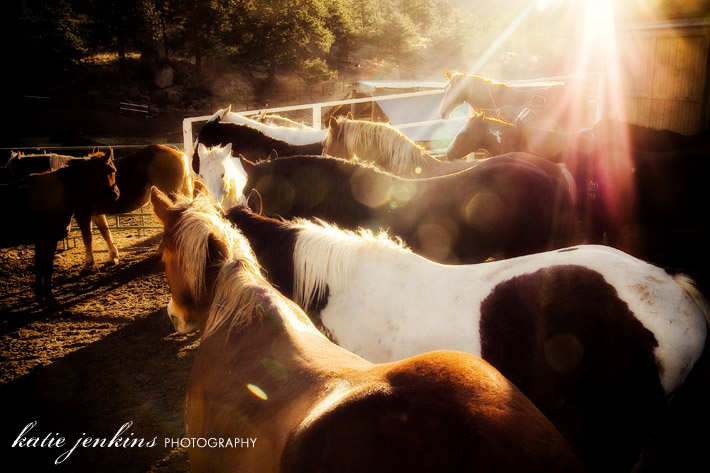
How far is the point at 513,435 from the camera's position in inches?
41.6

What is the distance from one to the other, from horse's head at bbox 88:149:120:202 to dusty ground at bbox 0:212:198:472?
1.22 m

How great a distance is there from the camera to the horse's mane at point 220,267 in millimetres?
1793

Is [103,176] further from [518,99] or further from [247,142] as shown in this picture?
[518,99]

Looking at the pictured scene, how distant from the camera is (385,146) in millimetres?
5453

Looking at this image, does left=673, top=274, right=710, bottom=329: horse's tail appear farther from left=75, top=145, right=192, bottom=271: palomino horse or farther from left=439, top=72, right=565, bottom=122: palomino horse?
left=75, top=145, right=192, bottom=271: palomino horse

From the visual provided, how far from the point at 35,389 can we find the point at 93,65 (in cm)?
3630

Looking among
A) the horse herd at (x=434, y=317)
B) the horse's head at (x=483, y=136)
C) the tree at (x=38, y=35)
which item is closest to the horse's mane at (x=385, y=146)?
the horse's head at (x=483, y=136)

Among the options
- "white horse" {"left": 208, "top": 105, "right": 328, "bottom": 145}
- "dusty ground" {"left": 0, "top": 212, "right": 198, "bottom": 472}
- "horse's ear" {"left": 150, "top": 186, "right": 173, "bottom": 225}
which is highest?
"white horse" {"left": 208, "top": 105, "right": 328, "bottom": 145}

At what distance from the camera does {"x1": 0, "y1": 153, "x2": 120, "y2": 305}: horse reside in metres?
5.58

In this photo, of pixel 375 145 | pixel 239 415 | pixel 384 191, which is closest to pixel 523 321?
pixel 239 415

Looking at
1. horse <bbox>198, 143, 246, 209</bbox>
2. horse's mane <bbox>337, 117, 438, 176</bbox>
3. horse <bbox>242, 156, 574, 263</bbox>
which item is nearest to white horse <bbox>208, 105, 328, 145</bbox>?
horse's mane <bbox>337, 117, 438, 176</bbox>

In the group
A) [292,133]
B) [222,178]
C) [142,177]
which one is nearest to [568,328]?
[222,178]

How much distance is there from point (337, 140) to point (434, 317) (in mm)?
4231

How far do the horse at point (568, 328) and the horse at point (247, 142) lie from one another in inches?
193
